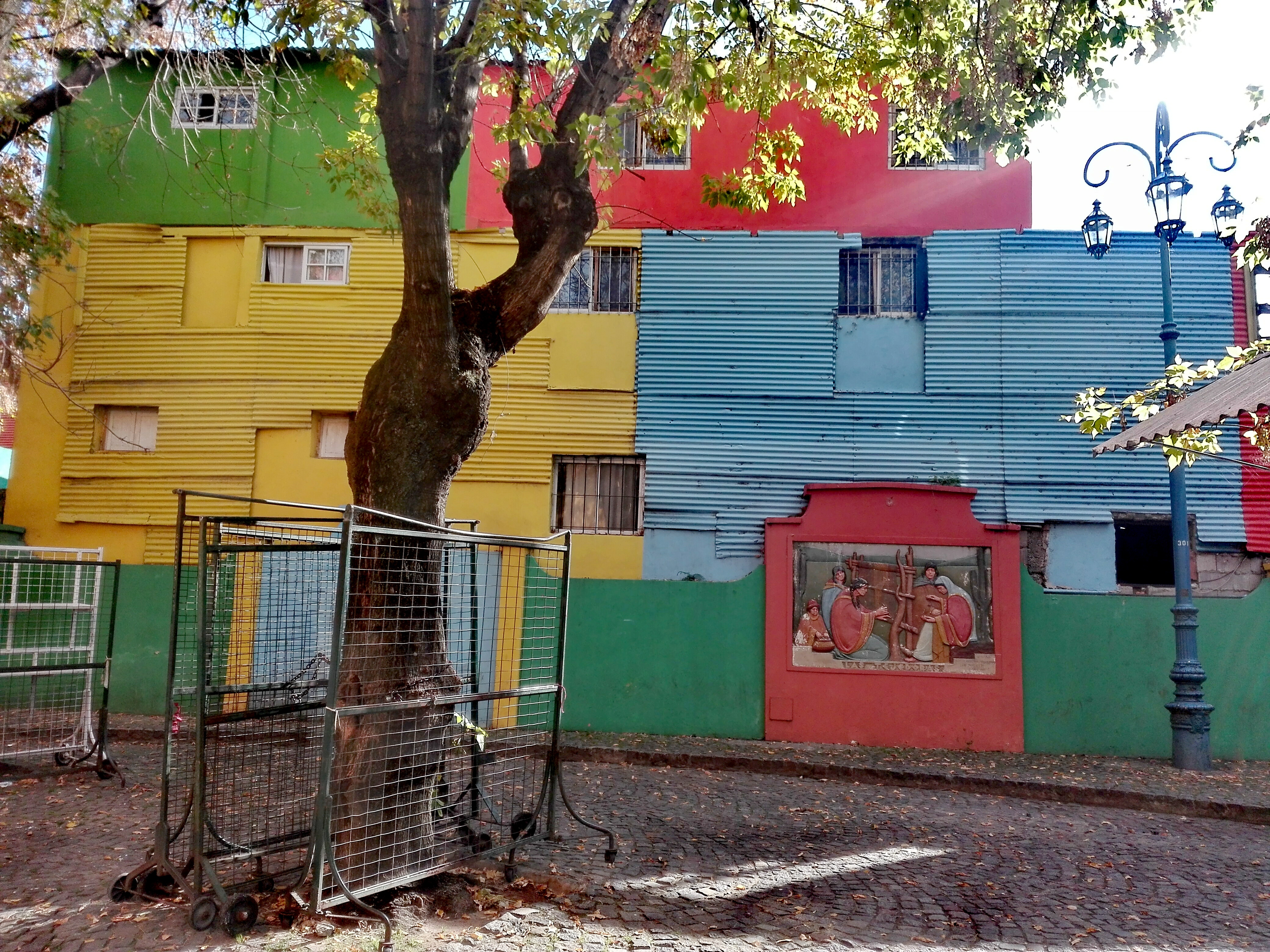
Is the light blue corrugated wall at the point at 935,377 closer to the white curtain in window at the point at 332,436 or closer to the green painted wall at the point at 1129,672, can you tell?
the green painted wall at the point at 1129,672

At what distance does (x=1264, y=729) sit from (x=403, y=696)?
10.3m

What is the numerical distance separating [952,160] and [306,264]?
864cm

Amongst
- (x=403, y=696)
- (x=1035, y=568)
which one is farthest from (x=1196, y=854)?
(x=403, y=696)

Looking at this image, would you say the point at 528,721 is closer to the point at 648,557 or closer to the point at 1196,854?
the point at 648,557

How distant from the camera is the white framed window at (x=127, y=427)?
42.8 ft

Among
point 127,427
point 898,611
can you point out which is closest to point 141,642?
point 127,427

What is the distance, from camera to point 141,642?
12391 millimetres

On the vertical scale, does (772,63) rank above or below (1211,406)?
above

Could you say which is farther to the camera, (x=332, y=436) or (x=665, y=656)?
(x=332, y=436)

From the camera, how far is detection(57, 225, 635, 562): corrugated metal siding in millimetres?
12602

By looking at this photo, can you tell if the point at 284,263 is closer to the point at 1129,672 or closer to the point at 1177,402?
the point at 1177,402

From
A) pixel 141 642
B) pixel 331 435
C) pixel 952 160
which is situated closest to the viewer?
pixel 141 642

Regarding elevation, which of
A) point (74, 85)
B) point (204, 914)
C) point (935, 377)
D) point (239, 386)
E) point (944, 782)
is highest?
point (74, 85)

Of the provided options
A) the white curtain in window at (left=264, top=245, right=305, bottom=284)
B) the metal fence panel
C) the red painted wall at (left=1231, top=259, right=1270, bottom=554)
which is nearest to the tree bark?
the metal fence panel
